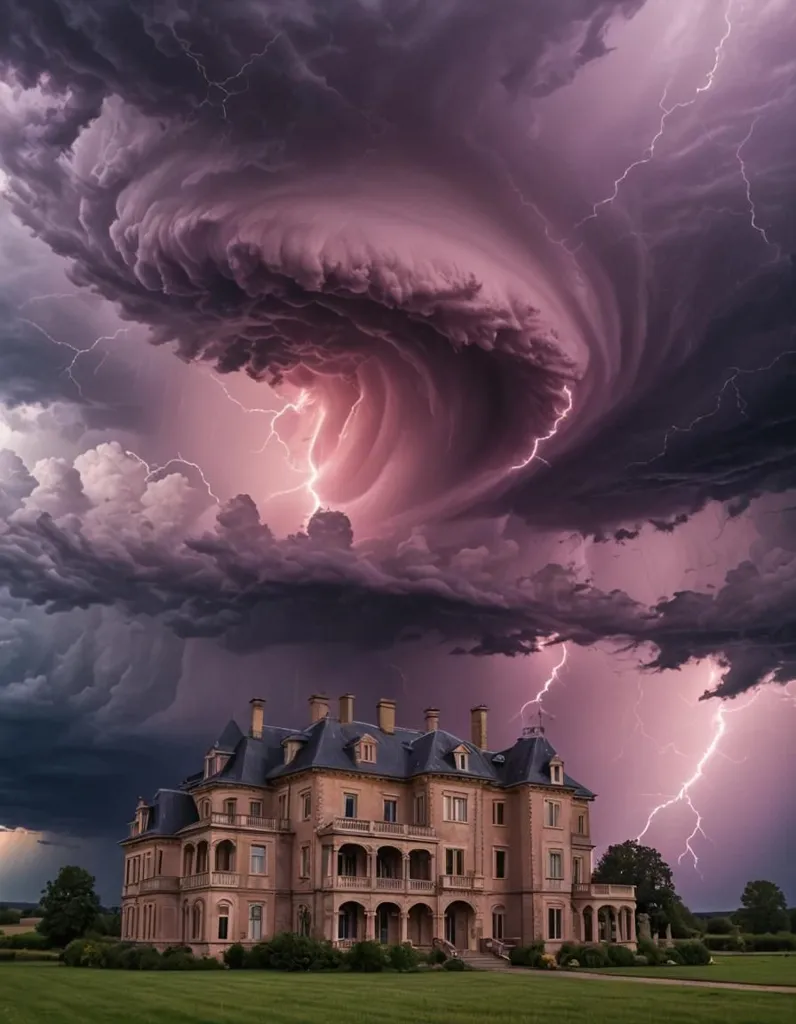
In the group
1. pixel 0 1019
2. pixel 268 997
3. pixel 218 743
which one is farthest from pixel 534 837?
pixel 0 1019

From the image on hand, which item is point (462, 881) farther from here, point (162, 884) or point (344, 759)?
point (162, 884)

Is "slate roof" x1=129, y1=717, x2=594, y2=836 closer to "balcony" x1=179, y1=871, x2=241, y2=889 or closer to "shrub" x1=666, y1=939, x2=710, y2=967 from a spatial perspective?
"balcony" x1=179, y1=871, x2=241, y2=889

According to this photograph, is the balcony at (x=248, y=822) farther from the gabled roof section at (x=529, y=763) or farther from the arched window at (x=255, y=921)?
the gabled roof section at (x=529, y=763)

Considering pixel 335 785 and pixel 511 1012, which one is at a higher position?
pixel 335 785

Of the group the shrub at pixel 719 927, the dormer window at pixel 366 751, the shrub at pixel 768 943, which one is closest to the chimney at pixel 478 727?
the dormer window at pixel 366 751

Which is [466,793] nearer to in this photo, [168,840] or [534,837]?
[534,837]

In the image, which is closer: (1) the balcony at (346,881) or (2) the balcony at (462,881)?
(1) the balcony at (346,881)
